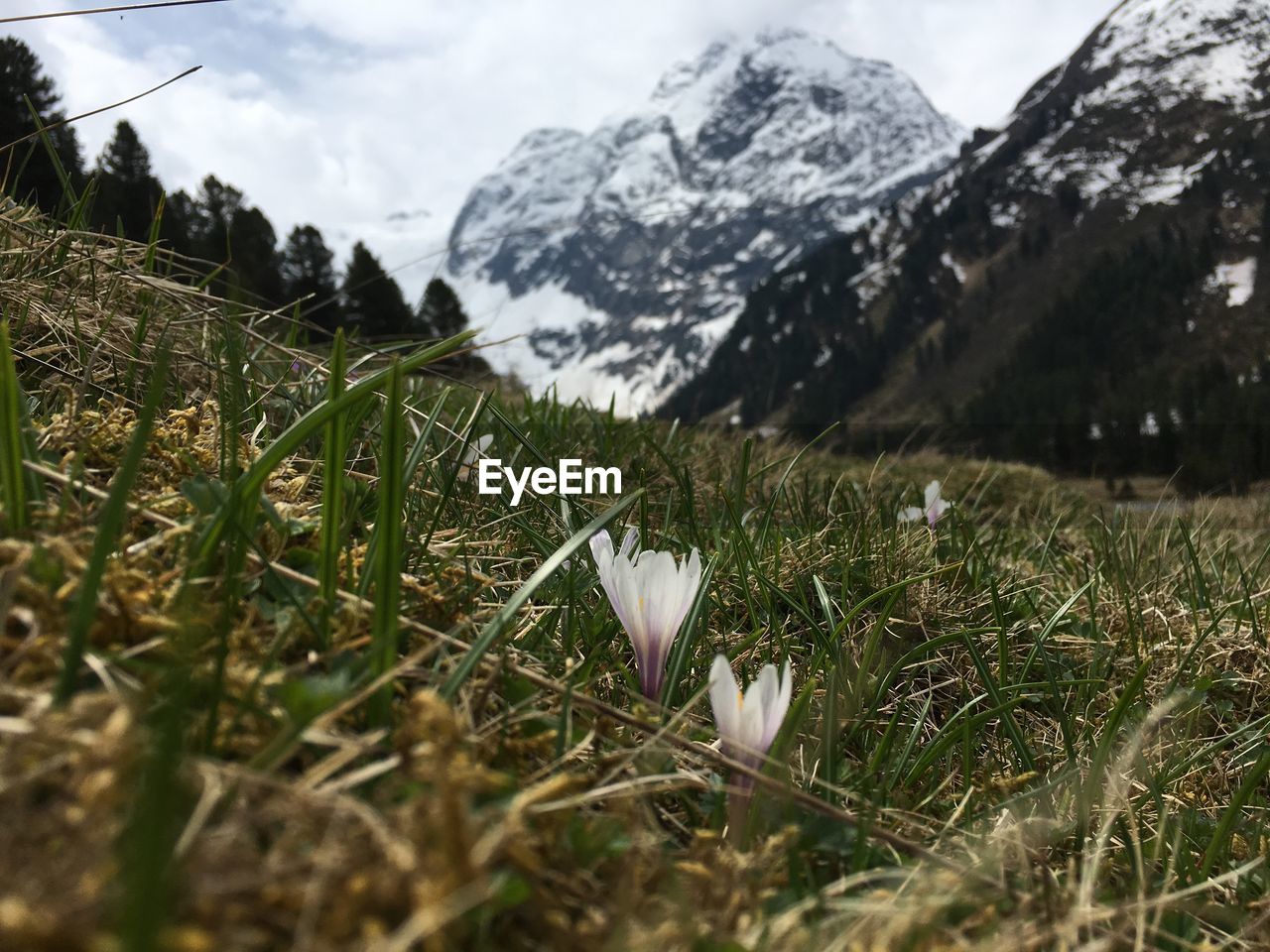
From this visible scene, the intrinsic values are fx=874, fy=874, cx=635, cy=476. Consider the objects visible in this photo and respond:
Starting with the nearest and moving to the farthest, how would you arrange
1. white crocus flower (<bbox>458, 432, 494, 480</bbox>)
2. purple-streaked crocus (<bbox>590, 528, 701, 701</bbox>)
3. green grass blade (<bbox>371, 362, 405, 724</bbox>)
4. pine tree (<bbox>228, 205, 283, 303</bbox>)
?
green grass blade (<bbox>371, 362, 405, 724</bbox>) → purple-streaked crocus (<bbox>590, 528, 701, 701</bbox>) → white crocus flower (<bbox>458, 432, 494, 480</bbox>) → pine tree (<bbox>228, 205, 283, 303</bbox>)

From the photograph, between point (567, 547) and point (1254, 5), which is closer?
point (567, 547)

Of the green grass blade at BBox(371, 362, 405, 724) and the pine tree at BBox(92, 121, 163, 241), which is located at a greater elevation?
the pine tree at BBox(92, 121, 163, 241)

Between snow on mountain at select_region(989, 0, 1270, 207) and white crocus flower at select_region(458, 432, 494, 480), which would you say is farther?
snow on mountain at select_region(989, 0, 1270, 207)

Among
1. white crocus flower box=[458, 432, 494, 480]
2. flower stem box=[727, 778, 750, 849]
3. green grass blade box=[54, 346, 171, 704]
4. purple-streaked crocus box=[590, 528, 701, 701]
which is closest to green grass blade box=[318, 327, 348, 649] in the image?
green grass blade box=[54, 346, 171, 704]

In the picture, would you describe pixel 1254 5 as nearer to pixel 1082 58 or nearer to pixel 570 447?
pixel 1082 58

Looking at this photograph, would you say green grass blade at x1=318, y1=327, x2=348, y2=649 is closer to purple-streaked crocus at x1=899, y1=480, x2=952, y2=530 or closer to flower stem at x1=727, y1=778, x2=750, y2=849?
flower stem at x1=727, y1=778, x2=750, y2=849

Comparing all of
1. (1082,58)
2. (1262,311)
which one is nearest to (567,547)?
(1262,311)
